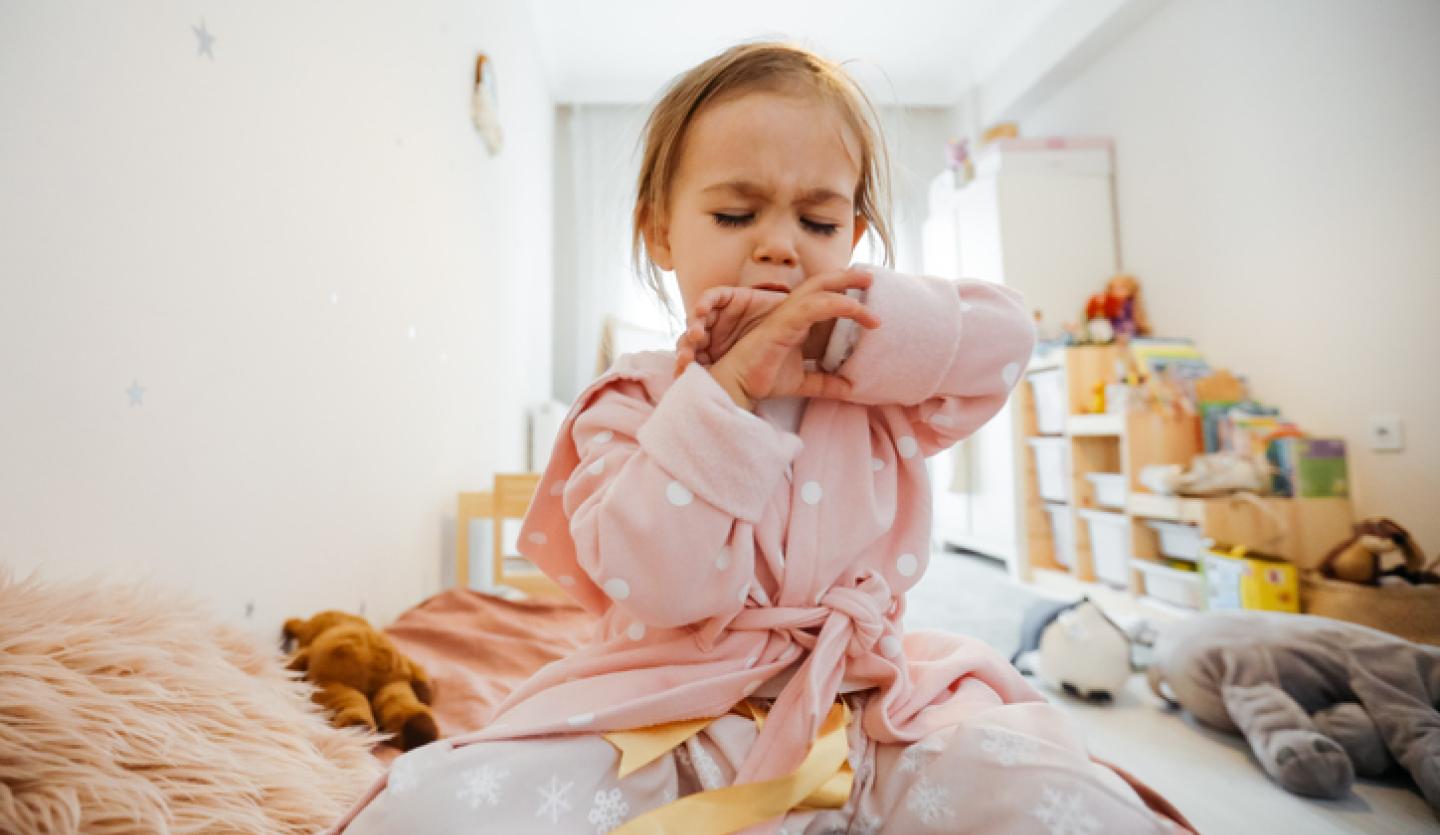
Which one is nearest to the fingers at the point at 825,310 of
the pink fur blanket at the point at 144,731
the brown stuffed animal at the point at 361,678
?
the pink fur blanket at the point at 144,731

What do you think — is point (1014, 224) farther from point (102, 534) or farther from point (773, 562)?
point (102, 534)

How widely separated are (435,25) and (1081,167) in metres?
2.65

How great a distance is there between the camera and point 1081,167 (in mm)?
3152

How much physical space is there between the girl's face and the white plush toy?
1.11 meters

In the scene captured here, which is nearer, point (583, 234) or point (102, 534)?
point (102, 534)

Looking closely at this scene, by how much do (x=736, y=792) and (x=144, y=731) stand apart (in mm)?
509

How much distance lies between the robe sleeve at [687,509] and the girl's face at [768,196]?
149 mm

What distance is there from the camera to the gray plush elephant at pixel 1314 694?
3.20 feet

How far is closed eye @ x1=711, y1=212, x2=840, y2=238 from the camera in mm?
662

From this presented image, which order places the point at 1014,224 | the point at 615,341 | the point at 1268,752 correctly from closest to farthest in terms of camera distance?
the point at 1268,752 → the point at 1014,224 → the point at 615,341

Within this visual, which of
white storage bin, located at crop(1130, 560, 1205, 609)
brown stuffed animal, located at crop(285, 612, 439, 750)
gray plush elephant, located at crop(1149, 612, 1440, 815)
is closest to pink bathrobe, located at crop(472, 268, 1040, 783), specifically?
brown stuffed animal, located at crop(285, 612, 439, 750)

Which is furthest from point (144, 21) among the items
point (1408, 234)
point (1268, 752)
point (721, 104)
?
point (1408, 234)

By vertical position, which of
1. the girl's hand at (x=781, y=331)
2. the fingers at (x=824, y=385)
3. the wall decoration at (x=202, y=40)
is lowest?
the fingers at (x=824, y=385)

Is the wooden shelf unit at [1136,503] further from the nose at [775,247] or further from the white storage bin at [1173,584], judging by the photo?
the nose at [775,247]
